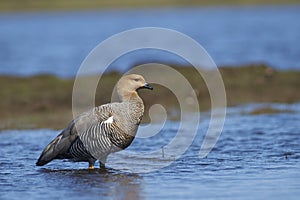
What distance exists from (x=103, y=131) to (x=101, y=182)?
31.9 inches

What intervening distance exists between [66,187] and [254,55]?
18.7 meters

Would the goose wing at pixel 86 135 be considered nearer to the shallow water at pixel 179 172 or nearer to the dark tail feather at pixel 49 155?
the dark tail feather at pixel 49 155

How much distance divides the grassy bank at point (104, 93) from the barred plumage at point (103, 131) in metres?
4.28

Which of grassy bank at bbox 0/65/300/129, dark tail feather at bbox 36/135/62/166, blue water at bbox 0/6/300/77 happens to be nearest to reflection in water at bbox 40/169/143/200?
dark tail feather at bbox 36/135/62/166

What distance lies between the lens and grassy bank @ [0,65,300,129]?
16.5 metres

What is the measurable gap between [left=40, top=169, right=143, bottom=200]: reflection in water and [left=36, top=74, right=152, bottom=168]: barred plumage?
22 cm

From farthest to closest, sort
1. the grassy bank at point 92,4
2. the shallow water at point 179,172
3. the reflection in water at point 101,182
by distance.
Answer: the grassy bank at point 92,4 → the reflection in water at point 101,182 → the shallow water at point 179,172

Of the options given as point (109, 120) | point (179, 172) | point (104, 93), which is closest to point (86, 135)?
point (109, 120)

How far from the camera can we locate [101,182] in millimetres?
10250

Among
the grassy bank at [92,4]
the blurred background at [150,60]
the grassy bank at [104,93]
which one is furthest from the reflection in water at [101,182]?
the grassy bank at [92,4]

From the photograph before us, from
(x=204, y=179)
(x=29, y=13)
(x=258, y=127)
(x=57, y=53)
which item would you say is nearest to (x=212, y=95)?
(x=258, y=127)

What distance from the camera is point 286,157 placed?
1121 cm

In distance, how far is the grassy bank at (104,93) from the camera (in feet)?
54.2

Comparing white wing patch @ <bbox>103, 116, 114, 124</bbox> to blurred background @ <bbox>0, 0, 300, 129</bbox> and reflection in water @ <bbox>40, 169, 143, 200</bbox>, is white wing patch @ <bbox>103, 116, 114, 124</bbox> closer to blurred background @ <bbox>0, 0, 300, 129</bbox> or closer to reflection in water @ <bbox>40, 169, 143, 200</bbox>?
reflection in water @ <bbox>40, 169, 143, 200</bbox>
